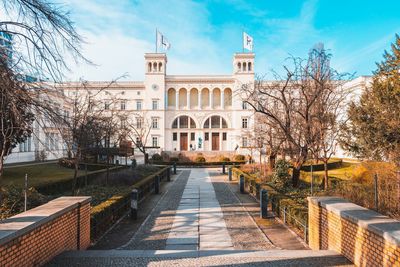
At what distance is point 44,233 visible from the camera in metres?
4.91

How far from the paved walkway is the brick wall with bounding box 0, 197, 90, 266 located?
7.12 ft

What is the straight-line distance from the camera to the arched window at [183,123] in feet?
201

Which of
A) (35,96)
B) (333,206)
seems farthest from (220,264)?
(35,96)

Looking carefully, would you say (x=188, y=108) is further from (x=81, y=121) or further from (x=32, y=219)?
(x=32, y=219)

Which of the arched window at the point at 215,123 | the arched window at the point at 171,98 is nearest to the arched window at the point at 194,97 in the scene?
the arched window at the point at 171,98

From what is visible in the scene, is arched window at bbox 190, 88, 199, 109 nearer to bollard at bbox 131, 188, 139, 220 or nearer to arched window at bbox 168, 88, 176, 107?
arched window at bbox 168, 88, 176, 107

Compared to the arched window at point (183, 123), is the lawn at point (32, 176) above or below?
below

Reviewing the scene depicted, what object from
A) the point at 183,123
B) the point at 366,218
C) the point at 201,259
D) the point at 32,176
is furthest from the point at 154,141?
the point at 366,218

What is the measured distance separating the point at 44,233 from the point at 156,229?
4508 millimetres

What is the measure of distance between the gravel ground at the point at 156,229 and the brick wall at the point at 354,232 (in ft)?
11.7

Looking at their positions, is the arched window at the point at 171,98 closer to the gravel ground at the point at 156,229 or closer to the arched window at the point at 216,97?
the arched window at the point at 216,97

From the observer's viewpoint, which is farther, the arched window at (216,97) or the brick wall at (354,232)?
the arched window at (216,97)

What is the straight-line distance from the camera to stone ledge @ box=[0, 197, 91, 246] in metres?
4.04

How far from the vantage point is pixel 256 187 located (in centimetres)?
1450
